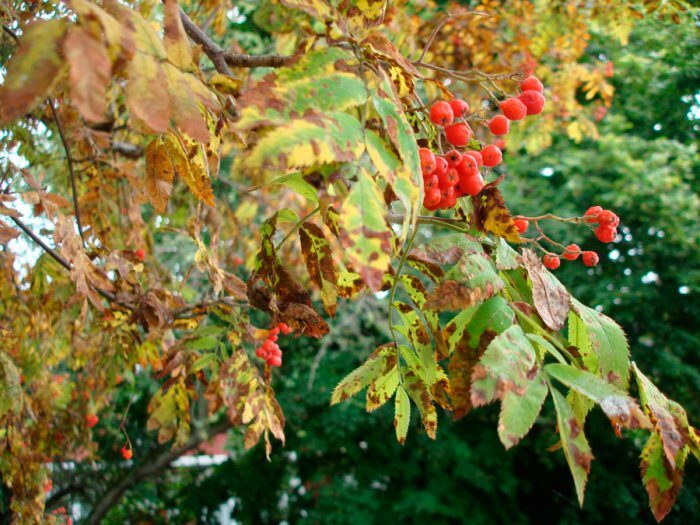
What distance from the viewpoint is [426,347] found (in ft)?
3.57

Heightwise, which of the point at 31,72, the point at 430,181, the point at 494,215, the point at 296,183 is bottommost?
the point at 494,215

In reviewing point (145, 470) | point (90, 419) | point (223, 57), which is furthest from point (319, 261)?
point (145, 470)

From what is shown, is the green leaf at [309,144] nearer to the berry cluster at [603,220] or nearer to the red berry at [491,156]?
the red berry at [491,156]

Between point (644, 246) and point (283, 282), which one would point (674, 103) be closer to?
point (644, 246)

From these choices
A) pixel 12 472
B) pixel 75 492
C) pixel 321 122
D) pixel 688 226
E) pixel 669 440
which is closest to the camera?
pixel 321 122

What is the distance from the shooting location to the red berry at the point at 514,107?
1.15 metres

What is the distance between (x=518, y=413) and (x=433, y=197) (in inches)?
14.5

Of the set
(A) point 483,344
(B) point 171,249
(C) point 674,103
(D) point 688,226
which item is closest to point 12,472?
(A) point 483,344

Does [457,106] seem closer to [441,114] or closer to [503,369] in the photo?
[441,114]

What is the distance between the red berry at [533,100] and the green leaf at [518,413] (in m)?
0.61

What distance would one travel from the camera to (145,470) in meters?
6.81

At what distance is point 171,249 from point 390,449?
3.34m

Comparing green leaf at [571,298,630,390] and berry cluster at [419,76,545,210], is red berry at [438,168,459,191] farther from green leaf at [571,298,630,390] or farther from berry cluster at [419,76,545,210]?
green leaf at [571,298,630,390]

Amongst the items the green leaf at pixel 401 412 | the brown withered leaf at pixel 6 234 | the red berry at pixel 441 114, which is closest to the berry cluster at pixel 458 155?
the red berry at pixel 441 114
